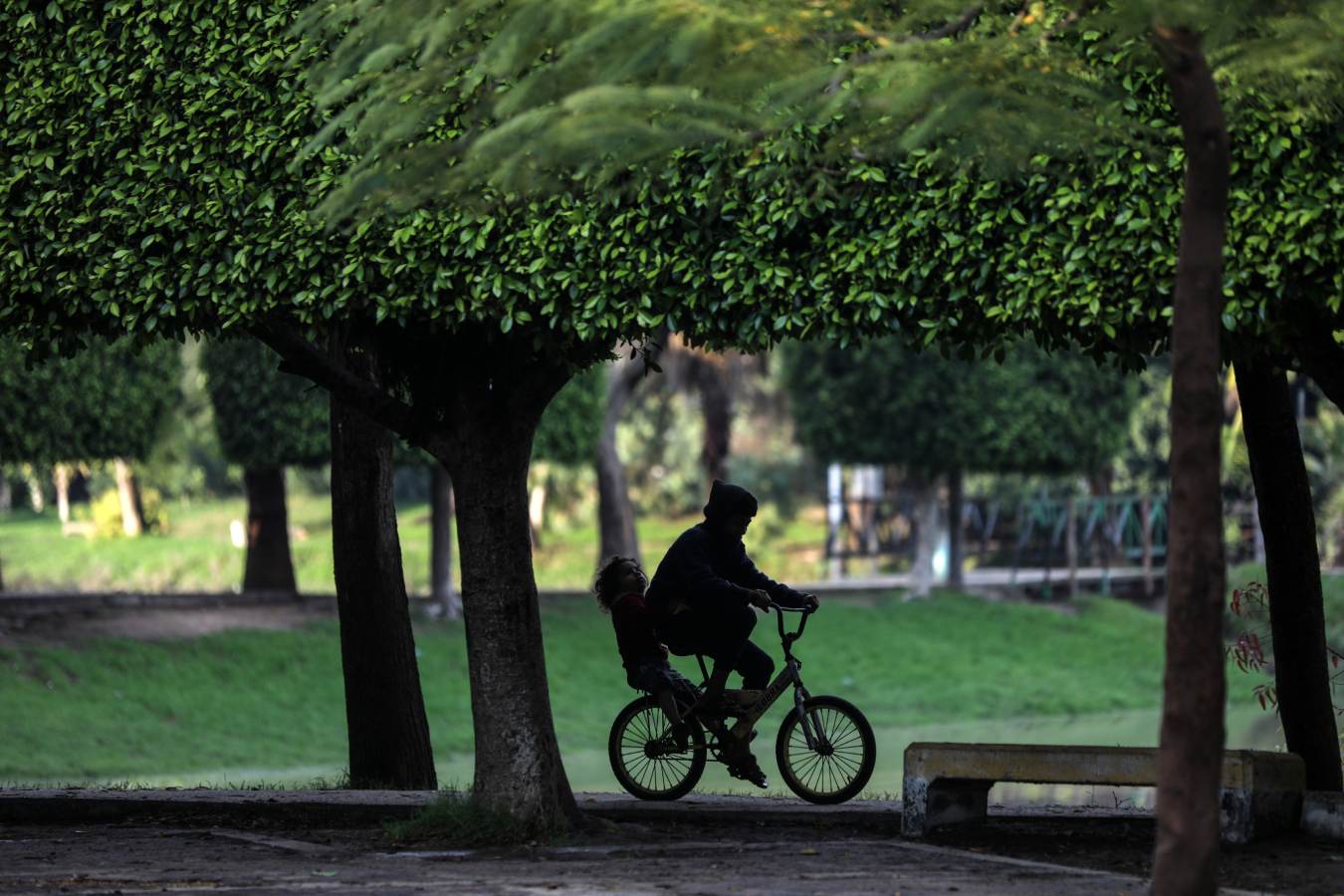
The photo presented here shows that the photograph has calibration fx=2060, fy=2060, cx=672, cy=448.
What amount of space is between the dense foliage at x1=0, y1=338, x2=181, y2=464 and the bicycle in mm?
17359

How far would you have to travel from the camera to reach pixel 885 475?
167 ft

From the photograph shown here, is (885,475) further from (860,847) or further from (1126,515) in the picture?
(860,847)

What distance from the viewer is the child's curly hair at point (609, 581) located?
12453mm

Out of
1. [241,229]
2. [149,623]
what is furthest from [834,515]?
[241,229]

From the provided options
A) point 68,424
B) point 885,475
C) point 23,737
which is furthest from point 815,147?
point 885,475

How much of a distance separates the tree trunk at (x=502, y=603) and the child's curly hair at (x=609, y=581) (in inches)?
28.4

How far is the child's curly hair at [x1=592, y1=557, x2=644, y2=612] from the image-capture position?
40.9ft

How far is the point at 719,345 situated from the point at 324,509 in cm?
5423

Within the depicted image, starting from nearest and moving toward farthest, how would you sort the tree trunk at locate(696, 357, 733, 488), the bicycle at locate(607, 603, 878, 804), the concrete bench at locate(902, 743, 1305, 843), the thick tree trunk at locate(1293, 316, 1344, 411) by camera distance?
the thick tree trunk at locate(1293, 316, 1344, 411) → the concrete bench at locate(902, 743, 1305, 843) → the bicycle at locate(607, 603, 878, 804) → the tree trunk at locate(696, 357, 733, 488)

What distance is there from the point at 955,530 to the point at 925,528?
1.54 meters

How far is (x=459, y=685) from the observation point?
29.9 m

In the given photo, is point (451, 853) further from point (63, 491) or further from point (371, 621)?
point (63, 491)

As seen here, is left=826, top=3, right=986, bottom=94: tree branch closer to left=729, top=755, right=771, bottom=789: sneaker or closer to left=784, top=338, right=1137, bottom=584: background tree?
left=729, top=755, right=771, bottom=789: sneaker

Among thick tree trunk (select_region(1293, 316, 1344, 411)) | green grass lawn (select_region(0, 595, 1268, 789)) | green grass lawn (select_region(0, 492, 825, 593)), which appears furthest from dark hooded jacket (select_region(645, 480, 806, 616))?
green grass lawn (select_region(0, 492, 825, 593))
